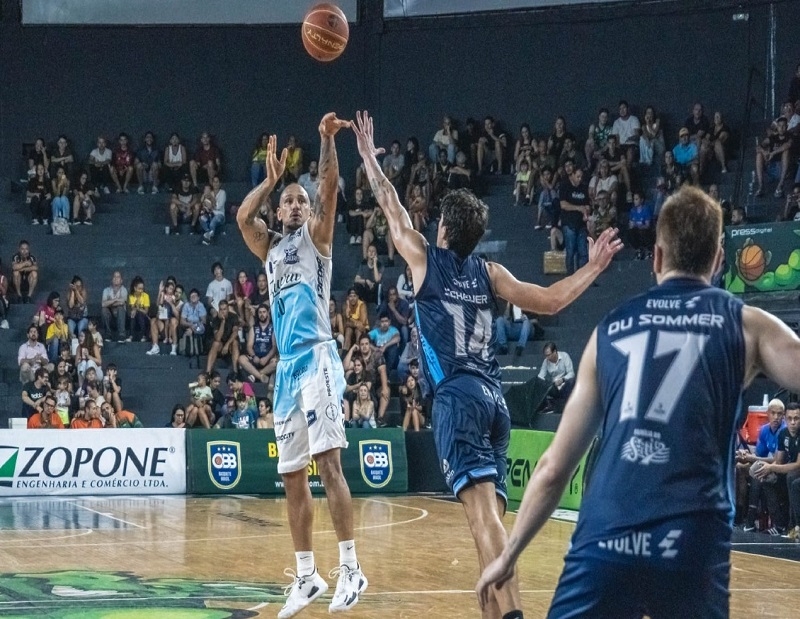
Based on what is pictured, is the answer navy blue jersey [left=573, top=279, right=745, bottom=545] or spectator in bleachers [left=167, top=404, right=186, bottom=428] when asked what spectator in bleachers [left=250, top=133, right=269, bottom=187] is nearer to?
spectator in bleachers [left=167, top=404, right=186, bottom=428]

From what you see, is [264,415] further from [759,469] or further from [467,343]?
[467,343]

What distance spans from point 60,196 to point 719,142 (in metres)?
12.6

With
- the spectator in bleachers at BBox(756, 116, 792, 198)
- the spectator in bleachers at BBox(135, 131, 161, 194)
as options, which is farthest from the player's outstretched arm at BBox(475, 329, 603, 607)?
the spectator in bleachers at BBox(135, 131, 161, 194)

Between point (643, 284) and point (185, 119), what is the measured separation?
38.1ft

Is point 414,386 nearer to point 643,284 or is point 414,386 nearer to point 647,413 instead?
point 643,284

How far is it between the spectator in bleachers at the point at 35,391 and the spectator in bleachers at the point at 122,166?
6787 mm

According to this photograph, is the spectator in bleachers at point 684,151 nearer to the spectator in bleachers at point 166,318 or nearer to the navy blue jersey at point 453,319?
the spectator in bleachers at point 166,318

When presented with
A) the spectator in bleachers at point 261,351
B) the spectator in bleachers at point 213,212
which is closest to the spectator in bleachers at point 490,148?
the spectator in bleachers at point 213,212

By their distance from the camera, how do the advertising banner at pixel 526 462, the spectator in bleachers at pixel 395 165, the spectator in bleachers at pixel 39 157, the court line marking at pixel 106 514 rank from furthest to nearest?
1. the spectator in bleachers at pixel 39 157
2. the spectator in bleachers at pixel 395 165
3. the advertising banner at pixel 526 462
4. the court line marking at pixel 106 514

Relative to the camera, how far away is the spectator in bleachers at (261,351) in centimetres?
2061

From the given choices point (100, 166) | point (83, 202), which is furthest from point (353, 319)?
point (100, 166)

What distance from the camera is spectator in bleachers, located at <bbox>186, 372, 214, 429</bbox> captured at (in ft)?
62.4

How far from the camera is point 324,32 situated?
1005 cm

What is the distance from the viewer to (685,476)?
3307 mm
